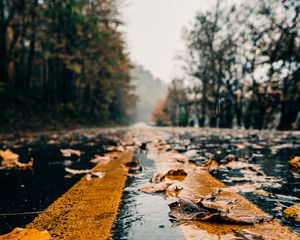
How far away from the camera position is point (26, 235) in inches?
62.1

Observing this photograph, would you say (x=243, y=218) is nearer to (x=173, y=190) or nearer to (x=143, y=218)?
(x=143, y=218)

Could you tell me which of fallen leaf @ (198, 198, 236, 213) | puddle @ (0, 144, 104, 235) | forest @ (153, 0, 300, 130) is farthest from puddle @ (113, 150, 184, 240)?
forest @ (153, 0, 300, 130)

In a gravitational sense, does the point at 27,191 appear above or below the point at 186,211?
below

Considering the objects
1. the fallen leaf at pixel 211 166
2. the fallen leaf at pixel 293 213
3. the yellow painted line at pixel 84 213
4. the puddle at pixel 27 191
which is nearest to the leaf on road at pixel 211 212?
the fallen leaf at pixel 293 213

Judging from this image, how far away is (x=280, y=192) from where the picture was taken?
2.56m

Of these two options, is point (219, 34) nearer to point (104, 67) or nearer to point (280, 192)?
point (104, 67)

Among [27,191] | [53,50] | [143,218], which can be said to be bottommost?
[27,191]

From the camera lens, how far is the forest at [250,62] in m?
26.0

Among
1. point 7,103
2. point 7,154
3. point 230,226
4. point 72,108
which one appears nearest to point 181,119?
point 72,108

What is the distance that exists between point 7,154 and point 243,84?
1256 inches

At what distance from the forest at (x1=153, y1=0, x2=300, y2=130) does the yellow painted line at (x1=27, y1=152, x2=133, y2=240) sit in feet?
79.3

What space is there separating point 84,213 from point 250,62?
102 feet

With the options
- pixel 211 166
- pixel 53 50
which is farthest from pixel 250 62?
pixel 211 166

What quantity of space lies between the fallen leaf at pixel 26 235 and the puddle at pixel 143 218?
1.09 ft
